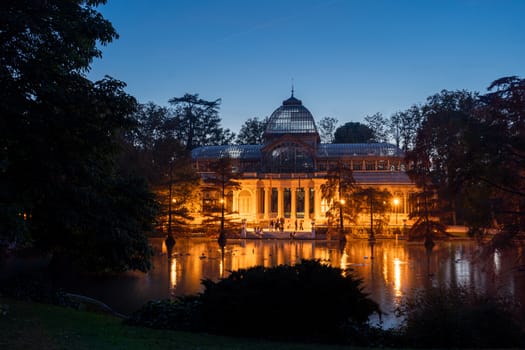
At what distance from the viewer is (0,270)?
960 inches

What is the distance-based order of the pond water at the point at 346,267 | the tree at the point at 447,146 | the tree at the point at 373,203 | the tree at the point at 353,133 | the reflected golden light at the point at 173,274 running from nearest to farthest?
the tree at the point at 447,146 → the pond water at the point at 346,267 → the reflected golden light at the point at 173,274 → the tree at the point at 373,203 → the tree at the point at 353,133

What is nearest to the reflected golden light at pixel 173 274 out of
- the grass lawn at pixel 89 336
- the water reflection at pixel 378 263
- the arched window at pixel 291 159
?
the water reflection at pixel 378 263

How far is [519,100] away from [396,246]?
2668cm

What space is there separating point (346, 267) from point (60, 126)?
19.8 metres

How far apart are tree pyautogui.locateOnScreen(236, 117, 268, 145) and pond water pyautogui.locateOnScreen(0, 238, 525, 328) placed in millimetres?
53565

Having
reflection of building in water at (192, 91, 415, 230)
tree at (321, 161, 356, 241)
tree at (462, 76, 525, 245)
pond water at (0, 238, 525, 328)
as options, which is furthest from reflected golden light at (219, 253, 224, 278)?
reflection of building in water at (192, 91, 415, 230)

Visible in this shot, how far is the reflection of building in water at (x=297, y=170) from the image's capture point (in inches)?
2446

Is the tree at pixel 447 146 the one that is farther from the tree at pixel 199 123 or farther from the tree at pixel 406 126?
the tree at pixel 199 123

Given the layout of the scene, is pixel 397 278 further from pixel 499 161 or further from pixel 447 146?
pixel 499 161

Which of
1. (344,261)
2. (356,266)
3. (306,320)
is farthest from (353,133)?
(306,320)

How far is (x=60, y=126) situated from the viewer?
13008mm

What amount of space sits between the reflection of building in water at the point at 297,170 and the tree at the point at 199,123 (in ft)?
85.8

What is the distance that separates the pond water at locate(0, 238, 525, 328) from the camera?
20.1m

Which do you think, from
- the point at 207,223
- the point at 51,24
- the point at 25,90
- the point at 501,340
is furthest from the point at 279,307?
the point at 207,223
